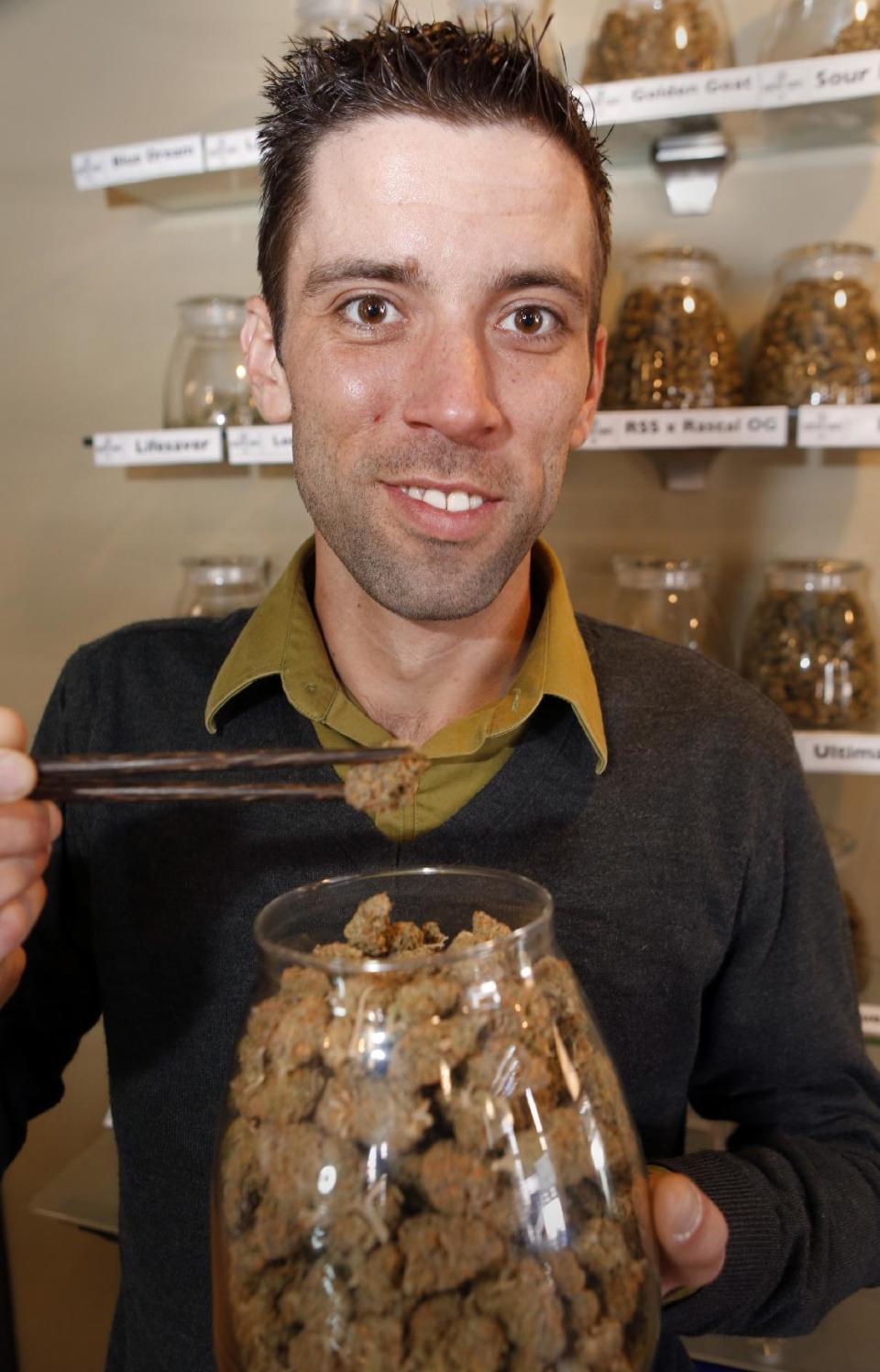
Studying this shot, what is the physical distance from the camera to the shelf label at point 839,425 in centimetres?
129

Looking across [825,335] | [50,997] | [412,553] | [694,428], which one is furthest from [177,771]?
[825,335]

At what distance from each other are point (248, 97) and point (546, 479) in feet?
4.06

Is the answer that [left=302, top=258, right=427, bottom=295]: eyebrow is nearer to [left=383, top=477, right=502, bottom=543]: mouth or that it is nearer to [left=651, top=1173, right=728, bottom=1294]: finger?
[left=383, top=477, right=502, bottom=543]: mouth

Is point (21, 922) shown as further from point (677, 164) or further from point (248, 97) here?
point (248, 97)

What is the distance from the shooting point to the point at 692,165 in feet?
5.03

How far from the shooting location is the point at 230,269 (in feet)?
6.14

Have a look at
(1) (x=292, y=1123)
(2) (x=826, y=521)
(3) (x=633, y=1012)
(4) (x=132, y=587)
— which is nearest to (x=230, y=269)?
(4) (x=132, y=587)

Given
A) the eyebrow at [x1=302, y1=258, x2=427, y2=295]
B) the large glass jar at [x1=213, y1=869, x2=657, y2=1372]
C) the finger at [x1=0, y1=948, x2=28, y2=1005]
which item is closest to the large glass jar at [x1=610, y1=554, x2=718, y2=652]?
the eyebrow at [x1=302, y1=258, x2=427, y2=295]

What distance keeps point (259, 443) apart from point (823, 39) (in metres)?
0.84

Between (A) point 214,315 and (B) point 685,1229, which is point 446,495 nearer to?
(B) point 685,1229

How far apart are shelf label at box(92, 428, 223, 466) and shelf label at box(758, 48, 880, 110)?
80cm

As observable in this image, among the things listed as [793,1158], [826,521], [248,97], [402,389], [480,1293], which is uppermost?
[248,97]

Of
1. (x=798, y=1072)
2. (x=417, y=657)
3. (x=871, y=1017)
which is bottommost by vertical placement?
(x=871, y=1017)

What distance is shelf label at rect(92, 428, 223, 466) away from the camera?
1565 mm
